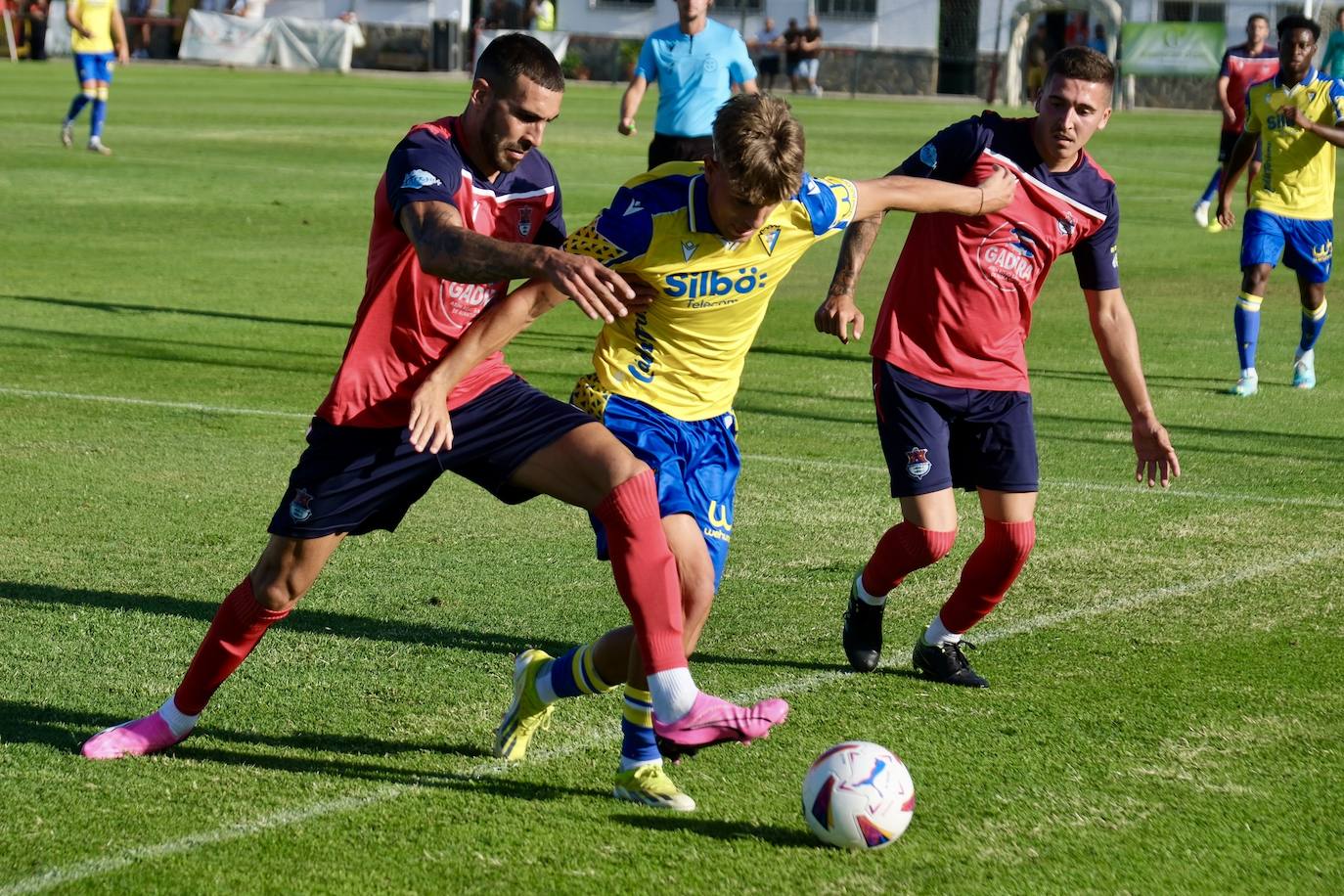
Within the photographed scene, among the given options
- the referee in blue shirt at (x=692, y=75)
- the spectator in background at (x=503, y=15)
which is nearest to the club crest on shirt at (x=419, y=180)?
the referee in blue shirt at (x=692, y=75)

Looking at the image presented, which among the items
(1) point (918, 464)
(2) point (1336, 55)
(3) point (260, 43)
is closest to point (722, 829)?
(1) point (918, 464)

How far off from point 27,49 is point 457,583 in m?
48.8

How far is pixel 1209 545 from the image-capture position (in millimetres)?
7805

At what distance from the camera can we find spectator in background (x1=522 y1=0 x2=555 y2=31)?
53.5 m

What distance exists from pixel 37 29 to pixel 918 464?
49.8m

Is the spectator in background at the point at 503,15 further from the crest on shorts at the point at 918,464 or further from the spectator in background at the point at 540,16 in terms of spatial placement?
the crest on shorts at the point at 918,464

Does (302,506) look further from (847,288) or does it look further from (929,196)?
(929,196)

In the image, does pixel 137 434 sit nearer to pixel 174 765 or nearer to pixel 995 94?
pixel 174 765

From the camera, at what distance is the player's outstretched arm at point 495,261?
428 cm

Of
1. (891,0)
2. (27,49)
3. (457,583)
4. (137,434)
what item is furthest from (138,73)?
(457,583)

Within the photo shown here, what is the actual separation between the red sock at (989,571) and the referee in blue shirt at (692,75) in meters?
8.19

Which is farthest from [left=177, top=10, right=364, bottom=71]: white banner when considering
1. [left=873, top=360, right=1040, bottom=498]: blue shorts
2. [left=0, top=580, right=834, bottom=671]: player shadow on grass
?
[left=873, top=360, right=1040, bottom=498]: blue shorts

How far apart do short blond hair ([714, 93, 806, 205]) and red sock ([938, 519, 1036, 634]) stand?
1772mm

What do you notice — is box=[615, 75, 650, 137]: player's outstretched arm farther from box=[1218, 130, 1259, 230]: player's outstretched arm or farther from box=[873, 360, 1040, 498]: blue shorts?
box=[873, 360, 1040, 498]: blue shorts
